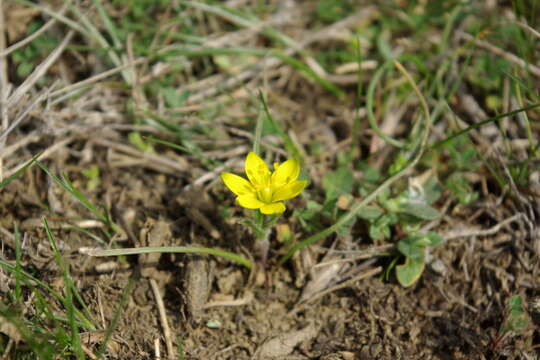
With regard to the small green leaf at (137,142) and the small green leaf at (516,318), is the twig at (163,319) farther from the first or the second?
the small green leaf at (516,318)

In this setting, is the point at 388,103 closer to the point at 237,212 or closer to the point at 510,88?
the point at 510,88

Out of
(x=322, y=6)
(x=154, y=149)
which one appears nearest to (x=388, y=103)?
(x=322, y=6)

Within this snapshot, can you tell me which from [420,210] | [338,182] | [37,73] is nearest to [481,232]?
[420,210]

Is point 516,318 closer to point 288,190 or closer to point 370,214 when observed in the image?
point 370,214

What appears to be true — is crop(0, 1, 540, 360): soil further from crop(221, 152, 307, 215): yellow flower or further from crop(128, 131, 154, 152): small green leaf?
crop(221, 152, 307, 215): yellow flower

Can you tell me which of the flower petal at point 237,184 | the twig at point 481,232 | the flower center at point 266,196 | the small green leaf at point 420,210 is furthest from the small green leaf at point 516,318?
the flower petal at point 237,184

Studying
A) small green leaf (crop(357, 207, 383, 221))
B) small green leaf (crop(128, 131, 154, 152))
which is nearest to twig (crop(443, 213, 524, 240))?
small green leaf (crop(357, 207, 383, 221))
